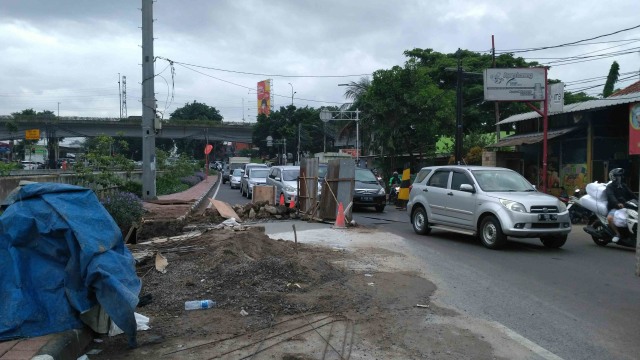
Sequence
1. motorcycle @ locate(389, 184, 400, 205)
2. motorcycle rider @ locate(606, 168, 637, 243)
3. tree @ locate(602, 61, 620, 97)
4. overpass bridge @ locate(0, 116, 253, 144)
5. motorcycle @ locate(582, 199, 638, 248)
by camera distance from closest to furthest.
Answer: motorcycle @ locate(582, 199, 638, 248) → motorcycle rider @ locate(606, 168, 637, 243) → motorcycle @ locate(389, 184, 400, 205) → tree @ locate(602, 61, 620, 97) → overpass bridge @ locate(0, 116, 253, 144)

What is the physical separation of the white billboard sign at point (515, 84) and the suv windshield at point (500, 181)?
9746mm

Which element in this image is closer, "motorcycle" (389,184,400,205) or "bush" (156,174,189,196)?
"motorcycle" (389,184,400,205)

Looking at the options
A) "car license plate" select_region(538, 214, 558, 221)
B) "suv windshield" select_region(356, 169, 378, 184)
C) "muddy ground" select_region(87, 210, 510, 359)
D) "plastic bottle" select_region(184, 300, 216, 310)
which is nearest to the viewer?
"muddy ground" select_region(87, 210, 510, 359)

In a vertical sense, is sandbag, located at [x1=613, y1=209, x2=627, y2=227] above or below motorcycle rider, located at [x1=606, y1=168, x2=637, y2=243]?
below

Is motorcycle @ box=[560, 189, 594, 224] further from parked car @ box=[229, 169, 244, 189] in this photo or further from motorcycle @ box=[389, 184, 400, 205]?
parked car @ box=[229, 169, 244, 189]

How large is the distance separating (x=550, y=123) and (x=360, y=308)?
2046 centimetres

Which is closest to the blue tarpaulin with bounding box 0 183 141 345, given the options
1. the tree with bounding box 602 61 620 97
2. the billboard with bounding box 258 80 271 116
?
the tree with bounding box 602 61 620 97

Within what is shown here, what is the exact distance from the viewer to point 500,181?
12125 mm

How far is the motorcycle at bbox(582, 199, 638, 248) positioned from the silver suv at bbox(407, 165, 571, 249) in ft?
3.26

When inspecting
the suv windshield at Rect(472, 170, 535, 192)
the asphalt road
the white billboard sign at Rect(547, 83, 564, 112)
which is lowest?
the asphalt road

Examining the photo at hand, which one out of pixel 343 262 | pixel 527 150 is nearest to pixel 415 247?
pixel 343 262

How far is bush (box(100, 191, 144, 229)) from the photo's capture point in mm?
11617

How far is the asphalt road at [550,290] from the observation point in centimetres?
547

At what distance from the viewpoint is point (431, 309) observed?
646 centimetres
